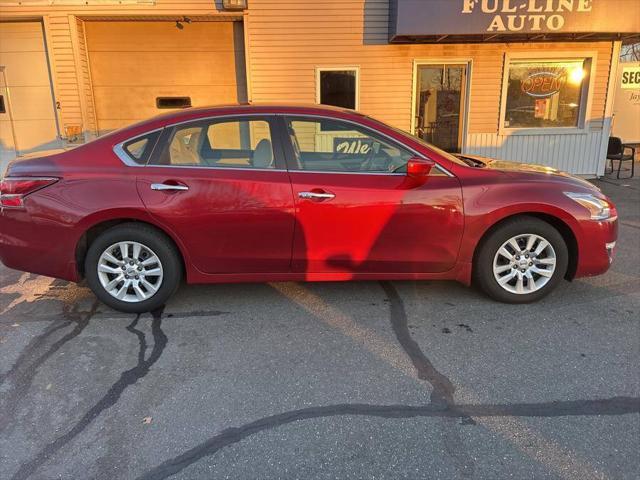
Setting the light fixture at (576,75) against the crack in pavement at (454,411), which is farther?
the light fixture at (576,75)

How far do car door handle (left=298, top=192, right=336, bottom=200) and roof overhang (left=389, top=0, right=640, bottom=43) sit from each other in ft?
18.9

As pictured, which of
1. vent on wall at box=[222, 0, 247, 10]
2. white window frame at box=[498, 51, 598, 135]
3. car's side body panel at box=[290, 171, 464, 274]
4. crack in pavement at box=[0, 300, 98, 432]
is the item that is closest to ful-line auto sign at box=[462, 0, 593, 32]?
white window frame at box=[498, 51, 598, 135]

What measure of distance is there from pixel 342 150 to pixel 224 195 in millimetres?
1019

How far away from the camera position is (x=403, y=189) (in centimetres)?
362

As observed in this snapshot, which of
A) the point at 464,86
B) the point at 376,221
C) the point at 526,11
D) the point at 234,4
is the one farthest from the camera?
the point at 464,86

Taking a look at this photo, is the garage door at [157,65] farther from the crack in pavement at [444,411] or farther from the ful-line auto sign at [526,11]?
the crack in pavement at [444,411]

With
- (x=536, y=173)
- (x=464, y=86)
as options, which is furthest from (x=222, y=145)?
(x=464, y=86)

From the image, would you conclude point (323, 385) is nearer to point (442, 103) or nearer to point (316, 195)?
point (316, 195)

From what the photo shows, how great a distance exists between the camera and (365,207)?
3.61 meters

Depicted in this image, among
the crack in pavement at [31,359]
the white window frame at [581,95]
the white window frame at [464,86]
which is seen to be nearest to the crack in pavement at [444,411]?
the crack in pavement at [31,359]

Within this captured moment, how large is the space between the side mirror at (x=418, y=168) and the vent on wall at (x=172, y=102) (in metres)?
6.97

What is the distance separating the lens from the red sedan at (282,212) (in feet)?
11.7

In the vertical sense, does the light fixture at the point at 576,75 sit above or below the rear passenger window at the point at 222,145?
above

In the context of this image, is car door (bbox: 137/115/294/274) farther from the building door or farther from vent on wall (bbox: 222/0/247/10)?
the building door
